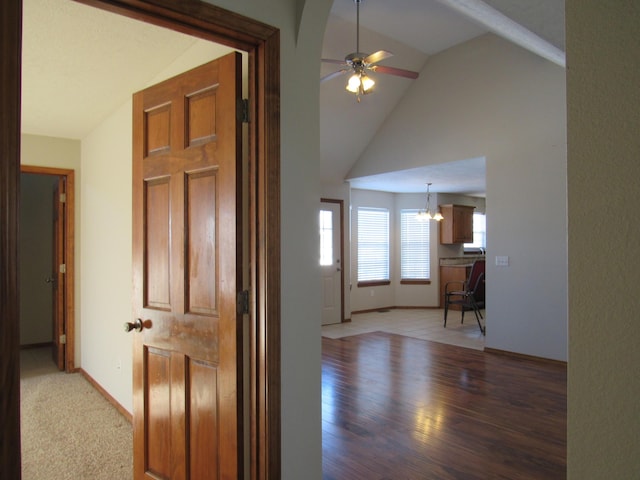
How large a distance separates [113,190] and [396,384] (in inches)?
123

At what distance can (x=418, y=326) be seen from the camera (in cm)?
693

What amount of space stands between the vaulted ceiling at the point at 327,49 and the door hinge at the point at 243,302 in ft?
5.03

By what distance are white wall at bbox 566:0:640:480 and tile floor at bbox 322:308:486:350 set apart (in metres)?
5.09

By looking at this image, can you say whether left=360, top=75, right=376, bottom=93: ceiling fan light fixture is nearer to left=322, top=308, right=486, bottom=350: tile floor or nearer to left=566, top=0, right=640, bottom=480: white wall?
left=566, top=0, right=640, bottom=480: white wall

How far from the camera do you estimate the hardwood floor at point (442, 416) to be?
2.49m

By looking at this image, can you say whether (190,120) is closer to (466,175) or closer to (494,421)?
(494,421)

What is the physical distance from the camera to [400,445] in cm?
Answer: 275

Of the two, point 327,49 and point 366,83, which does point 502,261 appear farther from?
point 327,49

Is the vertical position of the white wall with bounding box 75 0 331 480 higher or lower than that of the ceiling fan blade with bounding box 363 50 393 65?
lower

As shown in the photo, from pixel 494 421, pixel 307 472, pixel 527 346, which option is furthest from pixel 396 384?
pixel 307 472

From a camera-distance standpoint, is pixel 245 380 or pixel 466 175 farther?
pixel 466 175

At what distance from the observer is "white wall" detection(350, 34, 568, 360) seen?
461 cm

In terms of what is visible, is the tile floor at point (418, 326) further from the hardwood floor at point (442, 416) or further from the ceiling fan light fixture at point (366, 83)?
the ceiling fan light fixture at point (366, 83)

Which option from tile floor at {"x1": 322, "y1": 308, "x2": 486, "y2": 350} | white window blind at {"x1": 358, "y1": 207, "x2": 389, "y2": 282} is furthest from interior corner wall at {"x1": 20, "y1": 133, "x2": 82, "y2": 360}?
white window blind at {"x1": 358, "y1": 207, "x2": 389, "y2": 282}
